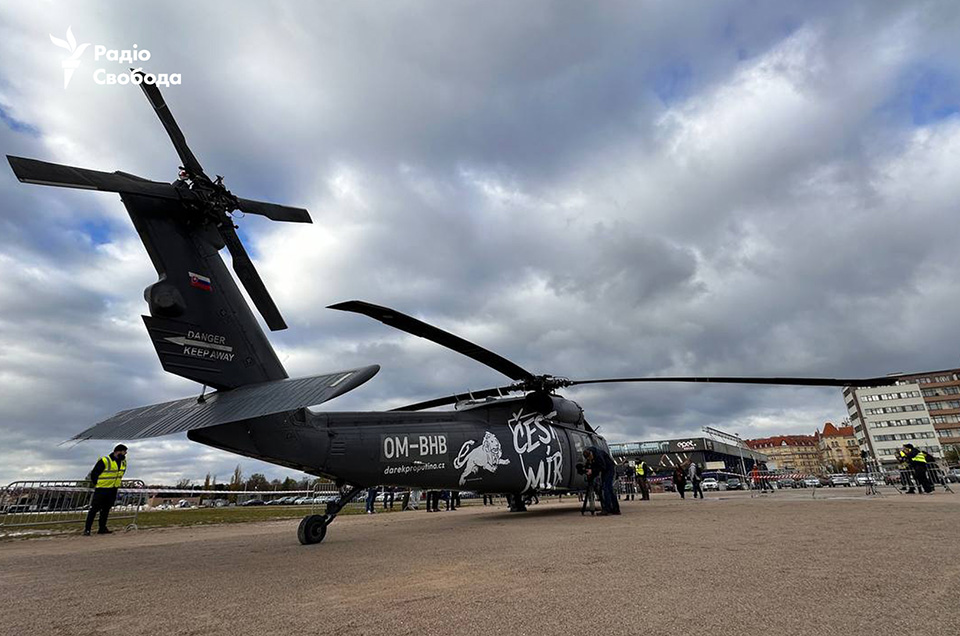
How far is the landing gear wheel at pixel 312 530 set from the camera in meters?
8.02

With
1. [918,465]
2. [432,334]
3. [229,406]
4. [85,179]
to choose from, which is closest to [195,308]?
[229,406]

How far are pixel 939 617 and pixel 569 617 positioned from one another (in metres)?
A: 2.24

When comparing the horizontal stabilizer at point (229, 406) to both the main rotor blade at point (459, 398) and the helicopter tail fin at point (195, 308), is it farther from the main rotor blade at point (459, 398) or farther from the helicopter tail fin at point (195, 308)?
the main rotor blade at point (459, 398)

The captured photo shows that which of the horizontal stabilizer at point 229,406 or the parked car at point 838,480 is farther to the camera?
the parked car at point 838,480

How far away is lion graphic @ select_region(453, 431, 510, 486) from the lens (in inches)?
415

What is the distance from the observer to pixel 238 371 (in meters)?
7.22

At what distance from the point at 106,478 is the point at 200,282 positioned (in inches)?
288

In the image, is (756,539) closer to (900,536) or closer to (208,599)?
(900,536)

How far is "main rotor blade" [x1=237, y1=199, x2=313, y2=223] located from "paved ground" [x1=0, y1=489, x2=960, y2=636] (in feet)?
17.9

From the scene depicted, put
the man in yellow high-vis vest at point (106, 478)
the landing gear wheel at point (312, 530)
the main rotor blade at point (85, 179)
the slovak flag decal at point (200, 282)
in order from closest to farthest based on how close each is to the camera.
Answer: the main rotor blade at point (85, 179) → the slovak flag decal at point (200, 282) → the landing gear wheel at point (312, 530) → the man in yellow high-vis vest at point (106, 478)

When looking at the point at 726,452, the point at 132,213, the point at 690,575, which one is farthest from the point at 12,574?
the point at 726,452

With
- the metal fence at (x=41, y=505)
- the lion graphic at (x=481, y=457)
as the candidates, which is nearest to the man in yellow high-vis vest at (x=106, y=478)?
the metal fence at (x=41, y=505)

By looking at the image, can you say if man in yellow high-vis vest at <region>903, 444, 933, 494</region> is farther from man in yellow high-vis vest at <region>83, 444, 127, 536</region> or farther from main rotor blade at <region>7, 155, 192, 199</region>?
man in yellow high-vis vest at <region>83, 444, 127, 536</region>

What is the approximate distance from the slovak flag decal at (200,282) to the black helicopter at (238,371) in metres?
0.02
